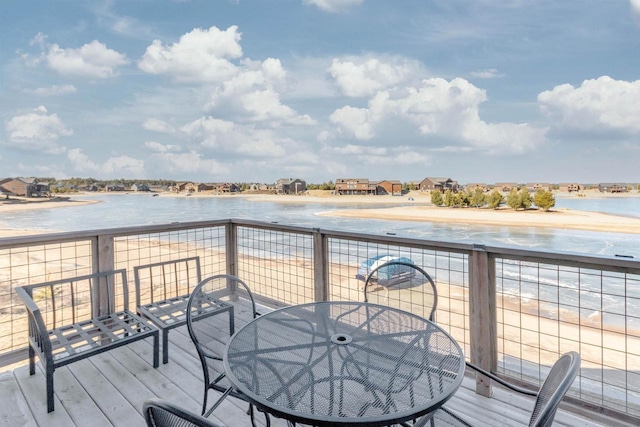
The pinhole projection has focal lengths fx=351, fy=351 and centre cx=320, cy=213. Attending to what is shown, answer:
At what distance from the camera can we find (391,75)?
132 ft

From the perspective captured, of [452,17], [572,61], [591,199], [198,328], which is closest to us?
[198,328]

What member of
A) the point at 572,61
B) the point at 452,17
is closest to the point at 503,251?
the point at 452,17

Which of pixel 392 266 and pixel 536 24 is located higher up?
pixel 536 24

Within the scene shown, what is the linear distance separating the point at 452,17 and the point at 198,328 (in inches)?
1247

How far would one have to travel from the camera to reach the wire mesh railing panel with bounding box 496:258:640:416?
192cm

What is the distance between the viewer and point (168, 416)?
85 cm

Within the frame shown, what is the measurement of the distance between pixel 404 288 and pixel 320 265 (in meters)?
1.01

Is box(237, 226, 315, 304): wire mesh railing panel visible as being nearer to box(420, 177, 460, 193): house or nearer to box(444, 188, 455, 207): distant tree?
box(444, 188, 455, 207): distant tree

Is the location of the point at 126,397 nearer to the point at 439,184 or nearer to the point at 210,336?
the point at 210,336

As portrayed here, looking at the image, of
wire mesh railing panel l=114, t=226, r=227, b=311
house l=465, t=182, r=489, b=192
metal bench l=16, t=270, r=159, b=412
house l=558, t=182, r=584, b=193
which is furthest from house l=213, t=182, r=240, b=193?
metal bench l=16, t=270, r=159, b=412

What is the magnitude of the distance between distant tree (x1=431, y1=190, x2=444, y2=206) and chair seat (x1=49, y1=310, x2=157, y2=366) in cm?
4062

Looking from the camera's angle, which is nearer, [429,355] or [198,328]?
[429,355]

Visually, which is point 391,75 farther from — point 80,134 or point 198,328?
point 198,328

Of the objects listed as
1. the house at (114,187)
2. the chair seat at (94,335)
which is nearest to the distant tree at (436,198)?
the house at (114,187)
